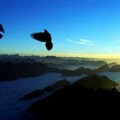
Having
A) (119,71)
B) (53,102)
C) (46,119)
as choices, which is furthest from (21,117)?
(119,71)

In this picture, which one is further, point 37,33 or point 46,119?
point 46,119

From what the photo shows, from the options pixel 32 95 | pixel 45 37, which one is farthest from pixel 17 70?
pixel 45 37

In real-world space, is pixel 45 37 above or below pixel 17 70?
above

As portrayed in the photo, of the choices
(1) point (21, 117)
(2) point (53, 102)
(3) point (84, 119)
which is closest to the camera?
(3) point (84, 119)

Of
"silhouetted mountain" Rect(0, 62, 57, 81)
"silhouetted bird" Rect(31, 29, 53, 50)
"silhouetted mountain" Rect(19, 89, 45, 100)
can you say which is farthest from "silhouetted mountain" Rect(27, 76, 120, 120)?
"silhouetted mountain" Rect(0, 62, 57, 81)

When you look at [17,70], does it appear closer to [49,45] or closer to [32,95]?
[32,95]

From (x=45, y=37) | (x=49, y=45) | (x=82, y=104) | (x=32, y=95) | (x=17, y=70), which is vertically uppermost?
(x=45, y=37)

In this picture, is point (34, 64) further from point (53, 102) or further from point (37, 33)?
point (37, 33)

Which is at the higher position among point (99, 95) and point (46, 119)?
point (99, 95)

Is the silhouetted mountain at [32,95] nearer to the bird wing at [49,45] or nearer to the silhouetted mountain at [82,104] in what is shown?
the silhouetted mountain at [82,104]
